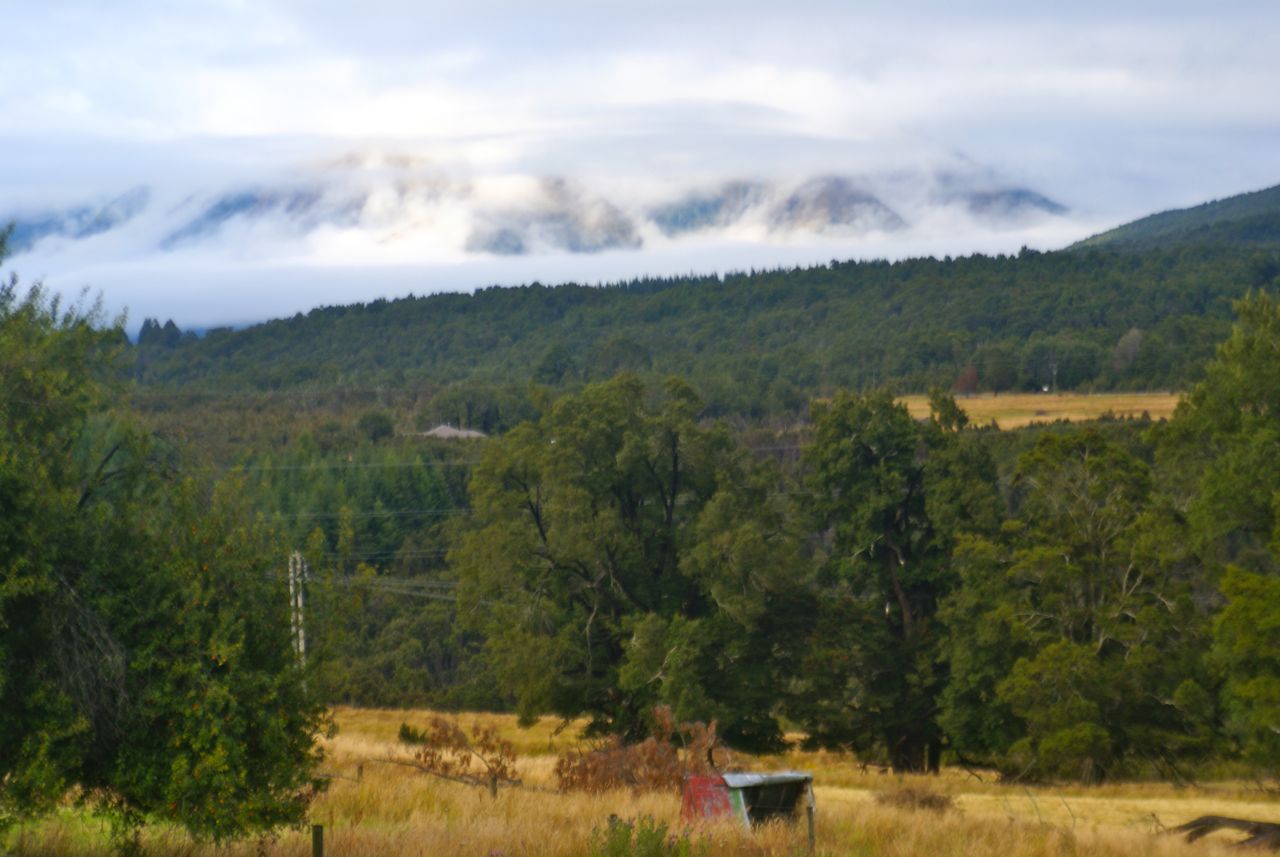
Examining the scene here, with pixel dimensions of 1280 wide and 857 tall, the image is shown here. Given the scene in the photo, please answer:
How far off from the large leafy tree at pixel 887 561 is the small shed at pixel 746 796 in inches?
878

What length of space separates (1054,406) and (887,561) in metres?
68.2

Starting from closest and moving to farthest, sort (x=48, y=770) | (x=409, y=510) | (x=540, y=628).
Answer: (x=48, y=770)
(x=540, y=628)
(x=409, y=510)

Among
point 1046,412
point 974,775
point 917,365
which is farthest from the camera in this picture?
point 917,365

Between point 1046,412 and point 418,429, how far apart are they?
52.8m

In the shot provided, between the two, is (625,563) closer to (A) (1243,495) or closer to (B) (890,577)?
(B) (890,577)

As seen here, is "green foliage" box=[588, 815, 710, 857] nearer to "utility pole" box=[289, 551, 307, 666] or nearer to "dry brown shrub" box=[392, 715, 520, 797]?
"utility pole" box=[289, 551, 307, 666]

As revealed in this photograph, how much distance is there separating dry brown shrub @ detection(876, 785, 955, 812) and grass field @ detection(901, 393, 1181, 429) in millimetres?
70855

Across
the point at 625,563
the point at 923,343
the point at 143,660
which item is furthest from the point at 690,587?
the point at 923,343

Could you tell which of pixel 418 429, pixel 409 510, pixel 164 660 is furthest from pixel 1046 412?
pixel 164 660

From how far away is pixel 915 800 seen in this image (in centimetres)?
1978

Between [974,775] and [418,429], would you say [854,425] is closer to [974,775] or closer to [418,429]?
[974,775]

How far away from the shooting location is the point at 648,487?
39.0 m

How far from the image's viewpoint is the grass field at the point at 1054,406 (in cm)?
9525

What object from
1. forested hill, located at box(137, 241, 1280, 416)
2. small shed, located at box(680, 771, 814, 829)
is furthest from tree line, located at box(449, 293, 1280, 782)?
forested hill, located at box(137, 241, 1280, 416)
